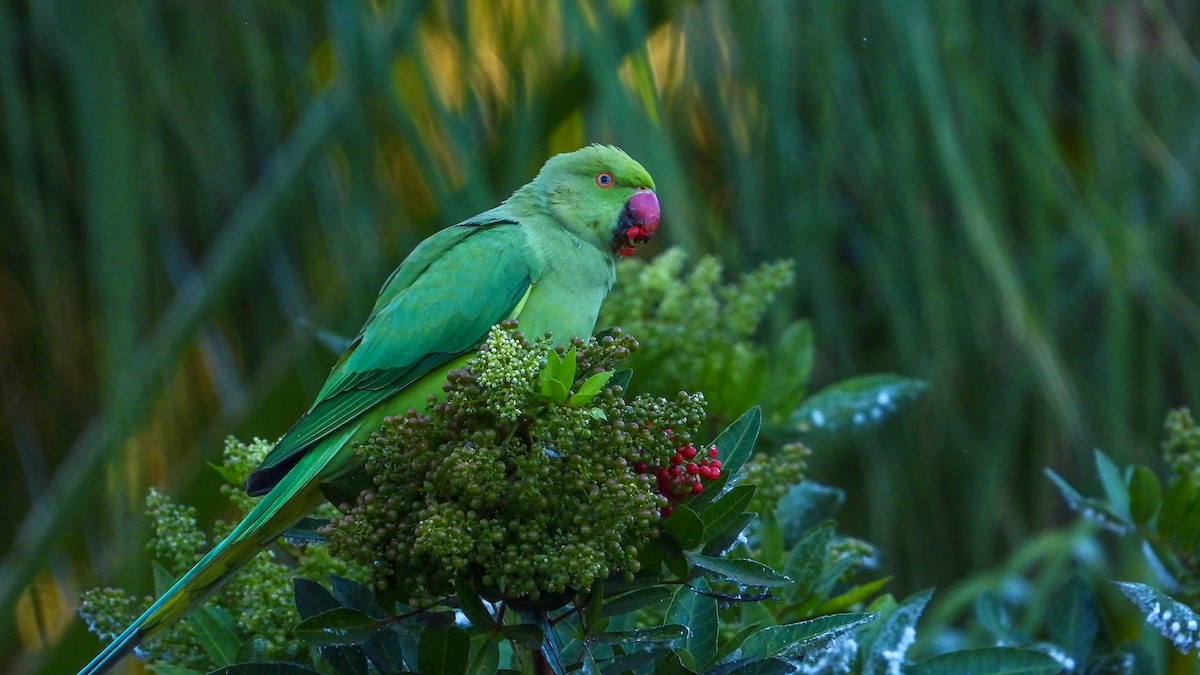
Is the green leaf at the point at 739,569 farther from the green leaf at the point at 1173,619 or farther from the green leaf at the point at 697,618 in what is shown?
the green leaf at the point at 1173,619

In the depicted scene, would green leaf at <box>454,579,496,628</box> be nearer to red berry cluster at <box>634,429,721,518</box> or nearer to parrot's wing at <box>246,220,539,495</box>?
red berry cluster at <box>634,429,721,518</box>

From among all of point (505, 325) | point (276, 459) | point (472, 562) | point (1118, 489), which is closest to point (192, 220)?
point (276, 459)

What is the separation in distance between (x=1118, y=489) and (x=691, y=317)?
0.63 m

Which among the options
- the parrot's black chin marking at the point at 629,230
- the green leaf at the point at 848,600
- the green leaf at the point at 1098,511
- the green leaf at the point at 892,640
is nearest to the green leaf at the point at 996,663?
the green leaf at the point at 892,640

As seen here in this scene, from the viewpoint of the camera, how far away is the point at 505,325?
1164mm

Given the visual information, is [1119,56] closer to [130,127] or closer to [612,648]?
[612,648]

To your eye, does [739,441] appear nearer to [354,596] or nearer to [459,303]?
[354,596]

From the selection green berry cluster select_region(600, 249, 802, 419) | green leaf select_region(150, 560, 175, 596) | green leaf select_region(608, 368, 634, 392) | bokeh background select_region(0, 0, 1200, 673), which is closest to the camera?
green leaf select_region(608, 368, 634, 392)

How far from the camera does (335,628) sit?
1.06 meters

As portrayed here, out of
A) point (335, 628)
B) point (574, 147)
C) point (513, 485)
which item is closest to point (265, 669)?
point (335, 628)

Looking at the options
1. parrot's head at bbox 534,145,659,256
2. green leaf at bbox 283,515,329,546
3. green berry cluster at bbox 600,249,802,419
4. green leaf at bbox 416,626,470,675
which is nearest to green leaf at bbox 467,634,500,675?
green leaf at bbox 416,626,470,675

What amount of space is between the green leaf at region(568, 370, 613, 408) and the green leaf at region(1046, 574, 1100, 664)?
0.81 m

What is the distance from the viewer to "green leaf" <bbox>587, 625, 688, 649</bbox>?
1.03 metres

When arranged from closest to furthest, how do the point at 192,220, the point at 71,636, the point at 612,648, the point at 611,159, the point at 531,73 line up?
the point at 612,648 → the point at 71,636 → the point at 611,159 → the point at 531,73 → the point at 192,220
